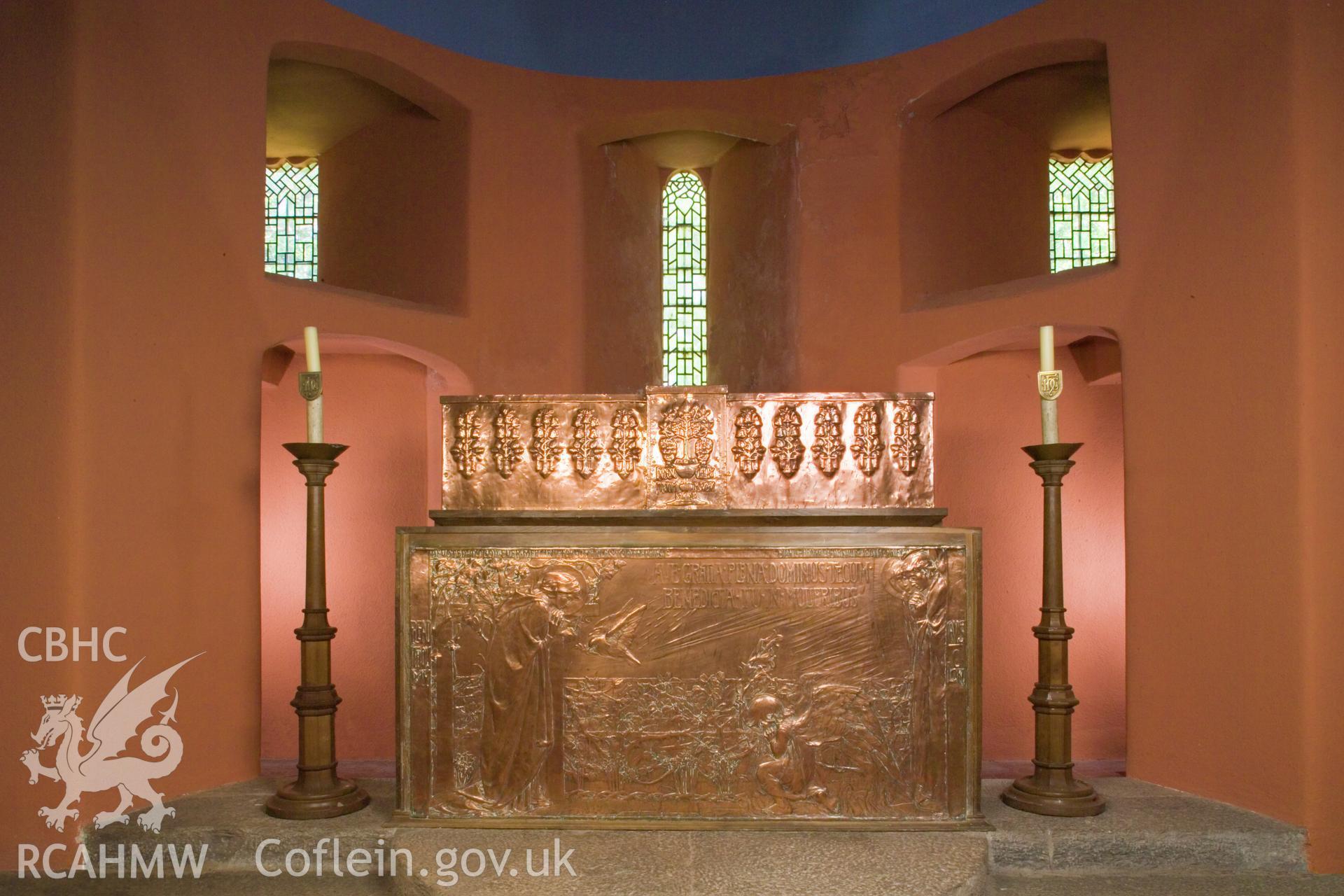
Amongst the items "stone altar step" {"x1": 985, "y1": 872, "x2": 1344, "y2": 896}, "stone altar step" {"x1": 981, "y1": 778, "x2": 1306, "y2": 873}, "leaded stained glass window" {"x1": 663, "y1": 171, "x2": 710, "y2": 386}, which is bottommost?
"stone altar step" {"x1": 985, "y1": 872, "x2": 1344, "y2": 896}

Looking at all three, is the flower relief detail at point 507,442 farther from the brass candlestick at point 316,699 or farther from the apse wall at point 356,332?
the apse wall at point 356,332

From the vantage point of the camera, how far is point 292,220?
25.3ft

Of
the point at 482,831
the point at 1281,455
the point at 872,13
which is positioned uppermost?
the point at 872,13

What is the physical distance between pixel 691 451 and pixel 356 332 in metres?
2.73

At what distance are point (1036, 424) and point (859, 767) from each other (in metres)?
4.15

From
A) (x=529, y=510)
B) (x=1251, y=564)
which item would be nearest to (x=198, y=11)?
(x=529, y=510)

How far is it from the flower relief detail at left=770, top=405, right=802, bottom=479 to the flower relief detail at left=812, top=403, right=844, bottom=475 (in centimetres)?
7

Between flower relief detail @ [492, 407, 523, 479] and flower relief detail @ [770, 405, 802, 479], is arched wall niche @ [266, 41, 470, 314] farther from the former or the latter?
flower relief detail @ [770, 405, 802, 479]

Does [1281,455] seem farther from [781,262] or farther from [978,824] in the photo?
[781,262]

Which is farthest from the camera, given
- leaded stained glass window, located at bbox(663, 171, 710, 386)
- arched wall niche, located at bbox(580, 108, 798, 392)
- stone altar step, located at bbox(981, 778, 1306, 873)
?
leaded stained glass window, located at bbox(663, 171, 710, 386)

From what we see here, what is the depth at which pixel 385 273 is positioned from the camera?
24.1 ft

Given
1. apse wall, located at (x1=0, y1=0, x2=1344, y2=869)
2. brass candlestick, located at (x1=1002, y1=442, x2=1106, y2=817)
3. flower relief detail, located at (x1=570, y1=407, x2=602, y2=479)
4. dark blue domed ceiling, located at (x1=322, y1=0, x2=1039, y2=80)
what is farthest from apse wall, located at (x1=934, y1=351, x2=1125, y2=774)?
flower relief detail, located at (x1=570, y1=407, x2=602, y2=479)

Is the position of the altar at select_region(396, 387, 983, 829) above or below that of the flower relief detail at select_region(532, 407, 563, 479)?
below

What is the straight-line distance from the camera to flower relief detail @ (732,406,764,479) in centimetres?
464
